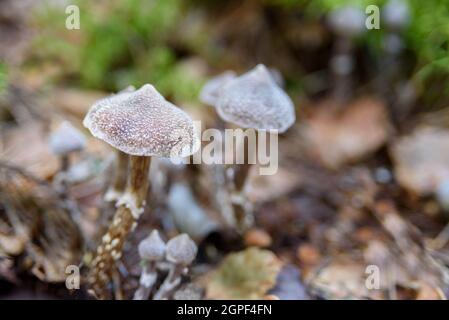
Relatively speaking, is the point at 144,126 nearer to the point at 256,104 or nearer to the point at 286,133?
the point at 256,104

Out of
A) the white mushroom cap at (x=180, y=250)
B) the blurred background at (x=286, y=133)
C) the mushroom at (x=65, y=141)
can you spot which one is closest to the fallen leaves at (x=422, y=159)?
the blurred background at (x=286, y=133)

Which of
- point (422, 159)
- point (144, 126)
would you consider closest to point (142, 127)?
point (144, 126)

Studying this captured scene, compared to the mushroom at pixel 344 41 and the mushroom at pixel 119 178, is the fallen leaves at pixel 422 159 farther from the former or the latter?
the mushroom at pixel 119 178

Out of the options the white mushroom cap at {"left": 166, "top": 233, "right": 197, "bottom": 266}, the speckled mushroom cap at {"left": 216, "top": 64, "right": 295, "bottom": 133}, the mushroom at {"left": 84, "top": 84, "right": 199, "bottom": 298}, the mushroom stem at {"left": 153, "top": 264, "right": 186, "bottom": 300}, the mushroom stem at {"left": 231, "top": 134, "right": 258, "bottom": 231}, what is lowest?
the mushroom stem at {"left": 153, "top": 264, "right": 186, "bottom": 300}

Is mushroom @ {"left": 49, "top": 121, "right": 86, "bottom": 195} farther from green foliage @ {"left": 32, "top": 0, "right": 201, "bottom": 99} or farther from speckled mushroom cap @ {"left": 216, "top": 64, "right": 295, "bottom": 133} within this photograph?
green foliage @ {"left": 32, "top": 0, "right": 201, "bottom": 99}

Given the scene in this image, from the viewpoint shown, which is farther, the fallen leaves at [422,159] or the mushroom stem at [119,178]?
the fallen leaves at [422,159]

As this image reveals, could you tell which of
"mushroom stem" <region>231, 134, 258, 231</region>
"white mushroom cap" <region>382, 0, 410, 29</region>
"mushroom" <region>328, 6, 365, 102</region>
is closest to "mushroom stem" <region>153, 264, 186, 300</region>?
"mushroom stem" <region>231, 134, 258, 231</region>

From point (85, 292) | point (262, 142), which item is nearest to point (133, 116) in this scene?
point (85, 292)
